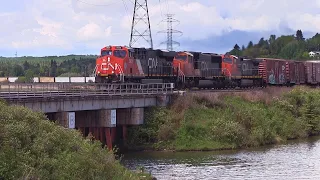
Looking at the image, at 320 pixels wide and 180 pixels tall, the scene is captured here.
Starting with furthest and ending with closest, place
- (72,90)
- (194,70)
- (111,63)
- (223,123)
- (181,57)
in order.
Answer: (194,70)
(181,57)
(111,63)
(223,123)
(72,90)

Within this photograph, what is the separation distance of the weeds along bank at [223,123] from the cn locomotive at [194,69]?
18.5 feet

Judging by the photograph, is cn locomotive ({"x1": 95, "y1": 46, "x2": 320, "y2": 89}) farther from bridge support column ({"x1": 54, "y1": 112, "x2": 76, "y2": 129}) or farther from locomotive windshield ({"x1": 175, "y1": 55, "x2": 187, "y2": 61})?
bridge support column ({"x1": 54, "y1": 112, "x2": 76, "y2": 129})

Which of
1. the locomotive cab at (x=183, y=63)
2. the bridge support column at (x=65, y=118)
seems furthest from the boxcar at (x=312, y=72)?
the bridge support column at (x=65, y=118)

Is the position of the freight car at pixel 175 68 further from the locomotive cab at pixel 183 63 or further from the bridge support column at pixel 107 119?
the bridge support column at pixel 107 119

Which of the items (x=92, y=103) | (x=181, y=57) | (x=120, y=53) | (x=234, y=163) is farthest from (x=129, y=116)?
(x=181, y=57)

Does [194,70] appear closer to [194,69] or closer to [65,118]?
[194,69]

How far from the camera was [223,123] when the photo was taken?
45.8 m

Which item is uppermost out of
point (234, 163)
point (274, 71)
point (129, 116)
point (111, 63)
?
point (111, 63)

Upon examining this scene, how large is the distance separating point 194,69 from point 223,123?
649 inches

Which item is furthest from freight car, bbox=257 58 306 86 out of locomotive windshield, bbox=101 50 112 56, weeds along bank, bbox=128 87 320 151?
locomotive windshield, bbox=101 50 112 56

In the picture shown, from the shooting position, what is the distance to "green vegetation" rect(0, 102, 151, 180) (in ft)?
69.4

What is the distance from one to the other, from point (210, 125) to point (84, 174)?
81.7 feet

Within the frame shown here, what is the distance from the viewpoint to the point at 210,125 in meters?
46.3

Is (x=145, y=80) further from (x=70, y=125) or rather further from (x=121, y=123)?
(x=70, y=125)
